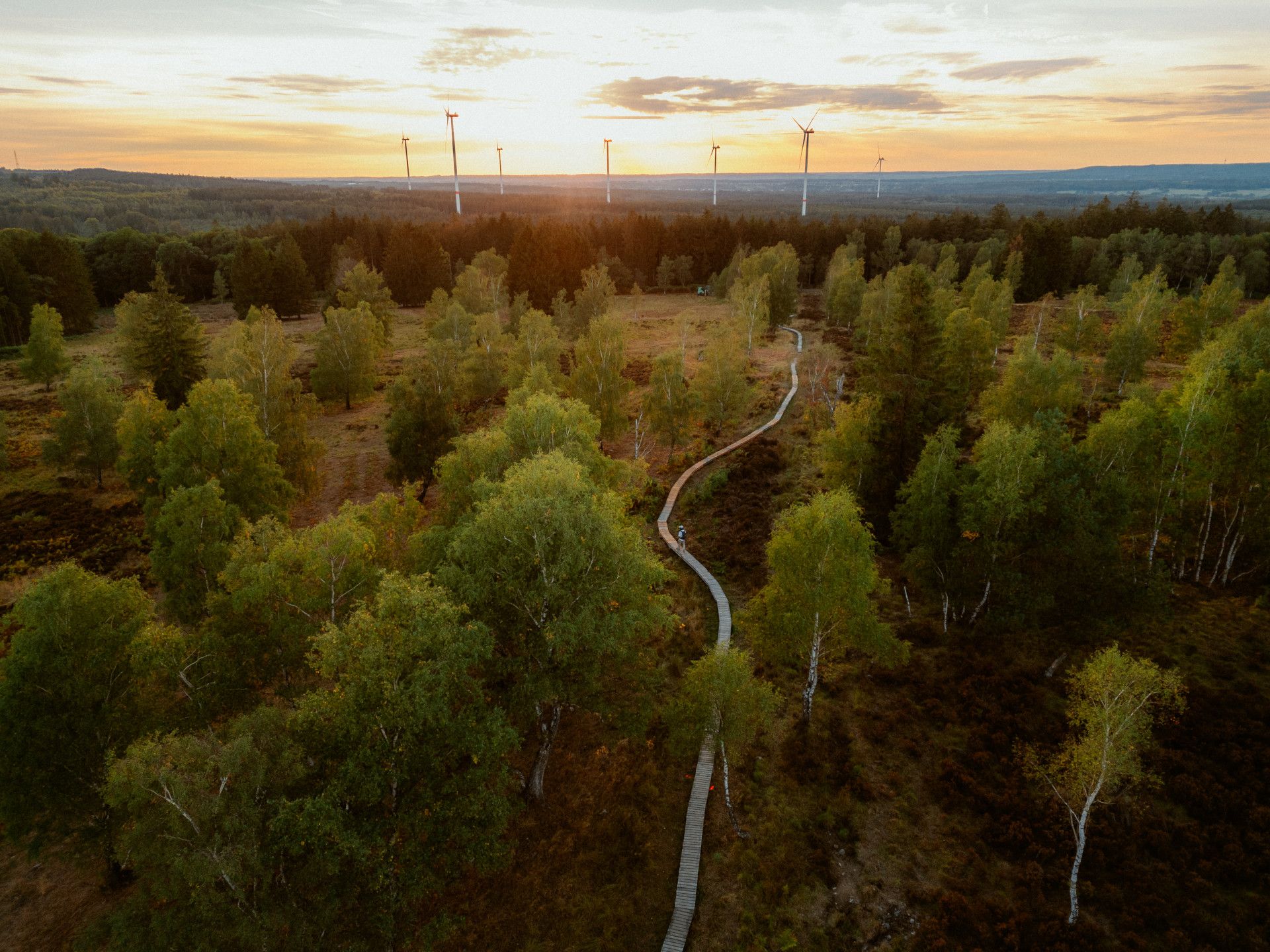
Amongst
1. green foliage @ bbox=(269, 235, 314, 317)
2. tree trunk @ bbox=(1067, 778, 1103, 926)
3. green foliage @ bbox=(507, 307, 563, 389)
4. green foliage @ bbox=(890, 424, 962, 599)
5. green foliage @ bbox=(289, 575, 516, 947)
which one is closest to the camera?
green foliage @ bbox=(289, 575, 516, 947)

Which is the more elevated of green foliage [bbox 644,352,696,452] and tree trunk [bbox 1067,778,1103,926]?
green foliage [bbox 644,352,696,452]

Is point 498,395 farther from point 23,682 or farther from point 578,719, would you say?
point 23,682

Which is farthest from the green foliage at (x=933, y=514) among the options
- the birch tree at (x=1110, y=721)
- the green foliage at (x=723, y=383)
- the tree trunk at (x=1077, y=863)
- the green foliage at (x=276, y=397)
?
the green foliage at (x=276, y=397)

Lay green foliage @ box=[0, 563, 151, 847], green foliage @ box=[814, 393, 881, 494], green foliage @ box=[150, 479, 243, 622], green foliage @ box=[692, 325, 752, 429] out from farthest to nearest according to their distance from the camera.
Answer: green foliage @ box=[692, 325, 752, 429] → green foliage @ box=[814, 393, 881, 494] → green foliage @ box=[150, 479, 243, 622] → green foliage @ box=[0, 563, 151, 847]

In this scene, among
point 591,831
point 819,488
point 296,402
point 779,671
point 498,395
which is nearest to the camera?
point 591,831

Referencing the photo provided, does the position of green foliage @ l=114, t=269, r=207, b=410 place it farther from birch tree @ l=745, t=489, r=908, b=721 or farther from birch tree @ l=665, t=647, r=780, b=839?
birch tree @ l=665, t=647, r=780, b=839

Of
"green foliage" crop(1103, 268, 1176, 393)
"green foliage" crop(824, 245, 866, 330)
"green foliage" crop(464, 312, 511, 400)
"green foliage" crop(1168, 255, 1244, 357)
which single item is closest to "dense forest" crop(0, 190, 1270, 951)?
"green foliage" crop(1103, 268, 1176, 393)

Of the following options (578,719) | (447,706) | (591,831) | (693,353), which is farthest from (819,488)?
(693,353)
